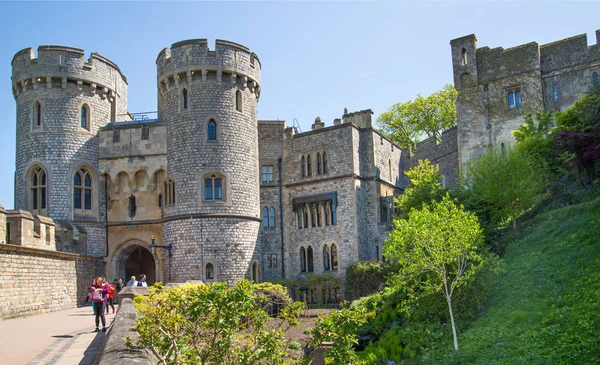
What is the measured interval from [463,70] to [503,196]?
13.8 metres

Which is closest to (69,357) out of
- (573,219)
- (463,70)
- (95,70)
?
(573,219)

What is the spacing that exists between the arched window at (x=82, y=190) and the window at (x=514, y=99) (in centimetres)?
2225

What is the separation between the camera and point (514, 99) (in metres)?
32.7

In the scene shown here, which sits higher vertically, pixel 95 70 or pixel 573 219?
pixel 95 70

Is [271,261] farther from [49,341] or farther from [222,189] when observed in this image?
[49,341]

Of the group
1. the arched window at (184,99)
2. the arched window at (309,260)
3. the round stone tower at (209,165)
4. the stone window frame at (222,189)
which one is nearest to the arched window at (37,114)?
the round stone tower at (209,165)

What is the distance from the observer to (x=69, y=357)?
436 inches

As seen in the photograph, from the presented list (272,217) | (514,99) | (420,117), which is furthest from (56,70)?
(420,117)

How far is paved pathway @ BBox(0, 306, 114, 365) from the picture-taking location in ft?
35.6

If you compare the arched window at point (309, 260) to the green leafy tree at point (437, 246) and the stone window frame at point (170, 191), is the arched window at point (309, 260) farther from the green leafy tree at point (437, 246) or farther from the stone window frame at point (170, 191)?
the green leafy tree at point (437, 246)

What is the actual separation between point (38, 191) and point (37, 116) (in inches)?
143

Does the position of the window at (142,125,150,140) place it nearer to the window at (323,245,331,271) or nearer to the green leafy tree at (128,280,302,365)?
the window at (323,245,331,271)

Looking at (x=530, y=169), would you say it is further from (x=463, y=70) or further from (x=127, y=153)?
(x=127, y=153)

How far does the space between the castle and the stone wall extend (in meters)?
1.25
